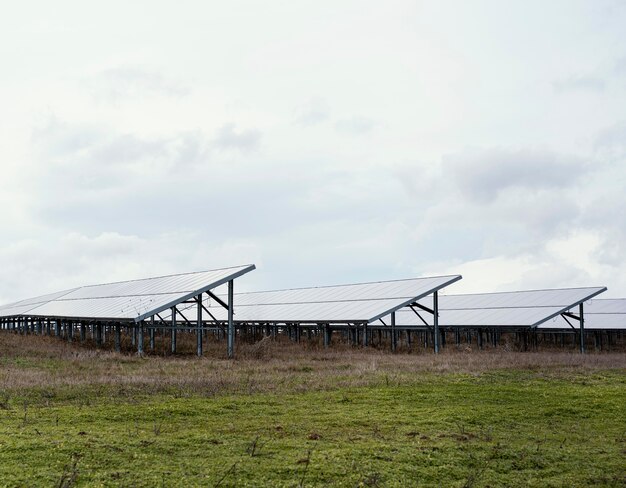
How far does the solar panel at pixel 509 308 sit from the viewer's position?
4122 centimetres

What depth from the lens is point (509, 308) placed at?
151 ft

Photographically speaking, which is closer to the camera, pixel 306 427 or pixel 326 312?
pixel 306 427

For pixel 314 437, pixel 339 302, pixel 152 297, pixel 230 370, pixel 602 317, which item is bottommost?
pixel 314 437

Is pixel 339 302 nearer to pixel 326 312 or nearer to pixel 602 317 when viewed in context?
pixel 326 312

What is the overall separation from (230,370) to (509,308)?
28.8 metres

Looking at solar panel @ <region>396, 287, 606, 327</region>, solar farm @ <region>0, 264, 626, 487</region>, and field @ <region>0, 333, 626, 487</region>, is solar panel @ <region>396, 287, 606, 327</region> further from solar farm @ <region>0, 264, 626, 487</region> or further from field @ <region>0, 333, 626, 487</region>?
field @ <region>0, 333, 626, 487</region>

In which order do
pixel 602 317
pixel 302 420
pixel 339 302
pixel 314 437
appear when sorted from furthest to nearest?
1. pixel 602 317
2. pixel 339 302
3. pixel 302 420
4. pixel 314 437

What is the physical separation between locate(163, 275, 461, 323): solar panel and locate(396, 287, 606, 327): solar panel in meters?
5.89

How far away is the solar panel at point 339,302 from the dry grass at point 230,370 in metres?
5.48

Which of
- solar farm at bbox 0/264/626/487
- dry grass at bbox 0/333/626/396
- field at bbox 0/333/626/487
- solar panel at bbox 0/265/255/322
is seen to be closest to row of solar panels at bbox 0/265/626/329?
solar panel at bbox 0/265/255/322

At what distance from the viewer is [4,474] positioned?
29.5ft

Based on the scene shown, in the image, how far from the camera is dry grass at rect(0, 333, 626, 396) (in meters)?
17.9

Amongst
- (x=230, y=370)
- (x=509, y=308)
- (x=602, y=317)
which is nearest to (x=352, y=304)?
(x=509, y=308)

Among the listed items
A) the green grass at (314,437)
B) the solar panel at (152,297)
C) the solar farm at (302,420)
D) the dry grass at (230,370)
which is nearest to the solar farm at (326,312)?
the solar panel at (152,297)
